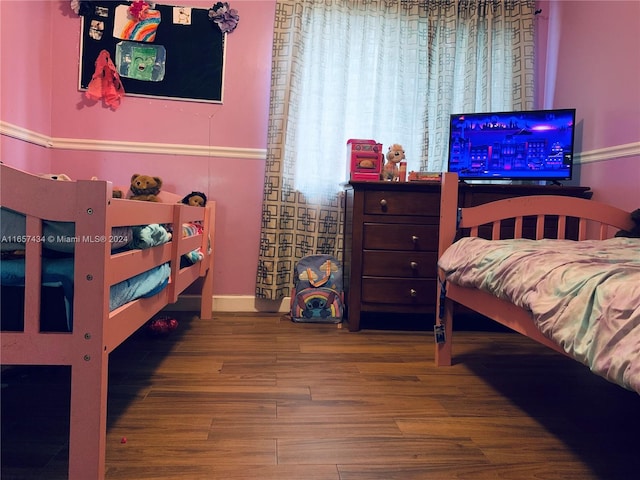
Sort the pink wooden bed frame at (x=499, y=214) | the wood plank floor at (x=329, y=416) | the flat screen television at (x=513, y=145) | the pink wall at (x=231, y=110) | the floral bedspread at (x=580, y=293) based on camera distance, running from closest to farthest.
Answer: the floral bedspread at (x=580, y=293)
the wood plank floor at (x=329, y=416)
the pink wooden bed frame at (x=499, y=214)
the pink wall at (x=231, y=110)
the flat screen television at (x=513, y=145)

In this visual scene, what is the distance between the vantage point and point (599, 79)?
2.37m

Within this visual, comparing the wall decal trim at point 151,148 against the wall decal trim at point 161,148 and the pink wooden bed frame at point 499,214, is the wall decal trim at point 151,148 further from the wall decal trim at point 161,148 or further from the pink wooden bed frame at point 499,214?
the pink wooden bed frame at point 499,214

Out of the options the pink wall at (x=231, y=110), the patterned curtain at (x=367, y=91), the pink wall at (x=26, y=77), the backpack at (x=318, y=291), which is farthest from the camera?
the patterned curtain at (x=367, y=91)

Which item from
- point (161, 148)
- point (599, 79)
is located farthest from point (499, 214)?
point (161, 148)

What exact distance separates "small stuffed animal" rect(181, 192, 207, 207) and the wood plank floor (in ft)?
2.52

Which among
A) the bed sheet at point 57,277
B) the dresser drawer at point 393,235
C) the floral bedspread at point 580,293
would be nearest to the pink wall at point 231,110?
the dresser drawer at point 393,235

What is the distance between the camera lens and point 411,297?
7.69 feet

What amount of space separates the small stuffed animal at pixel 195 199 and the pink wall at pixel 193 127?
0.17 metres

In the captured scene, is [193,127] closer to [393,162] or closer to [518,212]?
[393,162]

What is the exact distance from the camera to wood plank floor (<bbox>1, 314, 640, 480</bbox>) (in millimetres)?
1060

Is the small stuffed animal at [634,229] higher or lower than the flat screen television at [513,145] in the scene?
lower

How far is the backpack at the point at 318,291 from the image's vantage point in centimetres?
248

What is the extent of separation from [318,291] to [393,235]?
0.52m

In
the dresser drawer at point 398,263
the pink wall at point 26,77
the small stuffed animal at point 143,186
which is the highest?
the pink wall at point 26,77
